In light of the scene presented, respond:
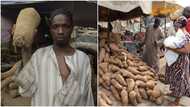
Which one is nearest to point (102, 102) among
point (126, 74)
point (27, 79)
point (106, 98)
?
point (106, 98)

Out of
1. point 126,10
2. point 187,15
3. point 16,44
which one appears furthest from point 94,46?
point 187,15

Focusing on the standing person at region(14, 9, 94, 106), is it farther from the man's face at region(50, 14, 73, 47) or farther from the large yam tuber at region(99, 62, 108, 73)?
the large yam tuber at region(99, 62, 108, 73)

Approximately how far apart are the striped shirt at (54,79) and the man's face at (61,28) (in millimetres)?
84

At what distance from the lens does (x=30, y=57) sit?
2.17 meters

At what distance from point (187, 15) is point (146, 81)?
0.50m

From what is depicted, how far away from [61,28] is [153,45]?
0.64 metres

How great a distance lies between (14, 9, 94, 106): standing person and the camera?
2.17 meters

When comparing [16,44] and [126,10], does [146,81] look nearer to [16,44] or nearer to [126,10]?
[126,10]

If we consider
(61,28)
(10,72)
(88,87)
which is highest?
(61,28)

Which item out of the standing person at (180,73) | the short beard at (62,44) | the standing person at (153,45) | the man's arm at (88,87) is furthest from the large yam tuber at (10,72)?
the standing person at (180,73)

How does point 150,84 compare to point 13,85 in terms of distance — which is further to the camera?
point 150,84

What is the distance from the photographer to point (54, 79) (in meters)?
2.18

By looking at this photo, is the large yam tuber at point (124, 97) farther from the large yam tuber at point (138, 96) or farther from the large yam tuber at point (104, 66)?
the large yam tuber at point (104, 66)

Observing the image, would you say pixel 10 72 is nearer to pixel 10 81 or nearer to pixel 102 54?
pixel 10 81
